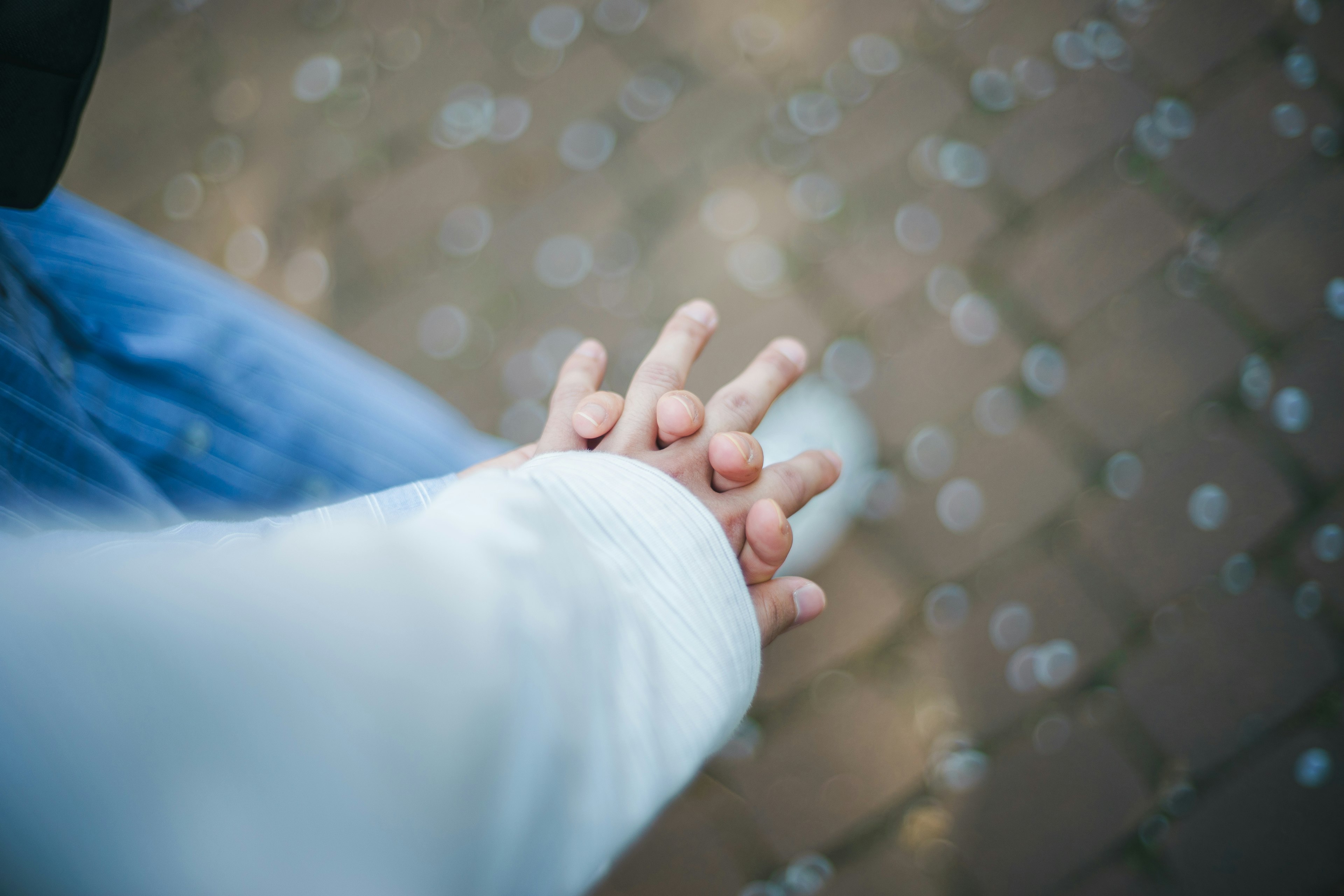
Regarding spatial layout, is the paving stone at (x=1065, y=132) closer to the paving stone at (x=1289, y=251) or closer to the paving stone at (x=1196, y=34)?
the paving stone at (x=1196, y=34)

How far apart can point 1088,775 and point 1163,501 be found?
35 cm

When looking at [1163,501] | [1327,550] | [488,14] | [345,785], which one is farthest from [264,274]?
[1327,550]

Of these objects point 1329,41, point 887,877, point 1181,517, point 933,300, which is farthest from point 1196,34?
point 887,877

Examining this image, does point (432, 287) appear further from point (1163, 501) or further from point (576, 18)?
point (1163, 501)

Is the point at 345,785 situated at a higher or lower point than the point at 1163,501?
lower

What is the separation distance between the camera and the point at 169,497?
540 mm

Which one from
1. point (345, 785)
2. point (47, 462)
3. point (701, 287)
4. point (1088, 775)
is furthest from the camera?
point (701, 287)

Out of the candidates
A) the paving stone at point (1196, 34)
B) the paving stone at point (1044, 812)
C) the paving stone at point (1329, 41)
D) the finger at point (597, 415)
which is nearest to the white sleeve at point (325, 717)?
the finger at point (597, 415)

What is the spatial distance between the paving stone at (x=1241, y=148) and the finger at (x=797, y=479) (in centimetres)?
79

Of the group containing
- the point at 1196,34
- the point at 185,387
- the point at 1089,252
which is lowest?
the point at 185,387

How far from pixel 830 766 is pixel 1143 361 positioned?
66 cm

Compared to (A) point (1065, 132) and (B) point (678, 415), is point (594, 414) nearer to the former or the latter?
(B) point (678, 415)

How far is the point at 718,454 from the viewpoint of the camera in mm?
471

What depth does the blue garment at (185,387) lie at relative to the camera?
0.52m
